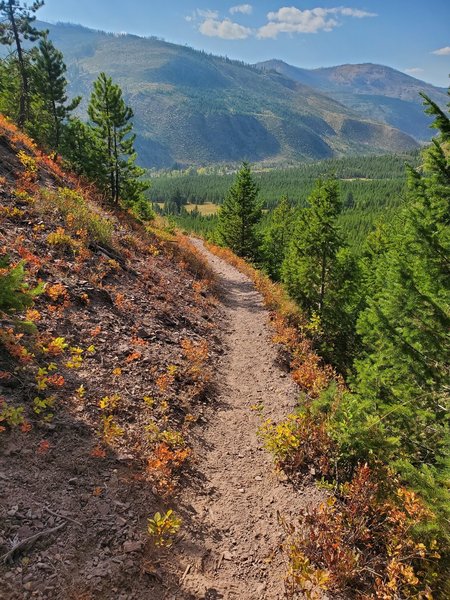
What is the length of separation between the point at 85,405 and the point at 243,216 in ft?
107

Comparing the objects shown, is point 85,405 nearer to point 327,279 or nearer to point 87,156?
point 327,279

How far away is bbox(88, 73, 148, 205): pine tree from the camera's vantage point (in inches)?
913

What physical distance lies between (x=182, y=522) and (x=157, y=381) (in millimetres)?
3597

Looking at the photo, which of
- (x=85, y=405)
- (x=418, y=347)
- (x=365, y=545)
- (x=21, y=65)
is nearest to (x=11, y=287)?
(x=85, y=405)

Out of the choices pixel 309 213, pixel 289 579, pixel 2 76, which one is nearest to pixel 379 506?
pixel 289 579

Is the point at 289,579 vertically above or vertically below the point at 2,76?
below

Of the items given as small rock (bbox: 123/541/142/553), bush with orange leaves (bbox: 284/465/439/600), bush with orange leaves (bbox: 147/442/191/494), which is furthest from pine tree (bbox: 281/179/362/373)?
small rock (bbox: 123/541/142/553)

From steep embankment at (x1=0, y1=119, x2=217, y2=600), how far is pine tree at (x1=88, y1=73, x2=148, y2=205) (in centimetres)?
1034

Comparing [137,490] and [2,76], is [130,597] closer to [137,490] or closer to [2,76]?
[137,490]

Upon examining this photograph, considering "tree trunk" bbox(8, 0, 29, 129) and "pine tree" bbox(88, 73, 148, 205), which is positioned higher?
"tree trunk" bbox(8, 0, 29, 129)

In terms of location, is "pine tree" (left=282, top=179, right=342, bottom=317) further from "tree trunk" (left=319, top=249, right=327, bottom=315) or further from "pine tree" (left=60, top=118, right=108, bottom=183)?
"pine tree" (left=60, top=118, right=108, bottom=183)

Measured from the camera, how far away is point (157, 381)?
920cm

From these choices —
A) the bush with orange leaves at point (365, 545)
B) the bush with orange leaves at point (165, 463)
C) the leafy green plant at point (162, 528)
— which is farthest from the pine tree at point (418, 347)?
the leafy green plant at point (162, 528)

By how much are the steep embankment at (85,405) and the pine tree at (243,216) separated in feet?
78.8
